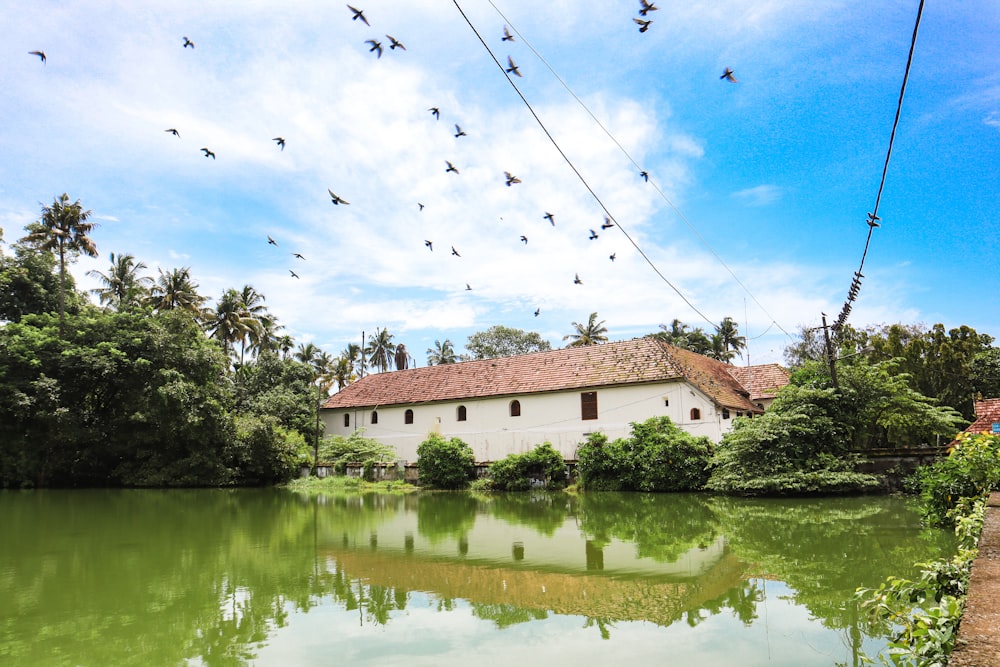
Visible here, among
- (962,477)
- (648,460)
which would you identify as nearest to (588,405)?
(648,460)

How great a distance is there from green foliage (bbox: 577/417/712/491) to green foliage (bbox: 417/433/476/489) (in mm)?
4808

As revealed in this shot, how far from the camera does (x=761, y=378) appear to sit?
2858 cm

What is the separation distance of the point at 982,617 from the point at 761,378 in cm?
2735

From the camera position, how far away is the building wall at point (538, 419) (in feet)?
76.0

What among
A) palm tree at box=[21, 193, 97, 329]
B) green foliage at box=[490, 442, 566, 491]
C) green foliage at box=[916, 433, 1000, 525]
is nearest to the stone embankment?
green foliage at box=[916, 433, 1000, 525]

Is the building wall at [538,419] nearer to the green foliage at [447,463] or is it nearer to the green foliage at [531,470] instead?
the green foliage at [531,470]

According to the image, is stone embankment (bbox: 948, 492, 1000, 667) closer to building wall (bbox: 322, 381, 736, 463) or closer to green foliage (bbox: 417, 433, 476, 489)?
building wall (bbox: 322, 381, 736, 463)

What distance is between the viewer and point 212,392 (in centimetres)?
2658

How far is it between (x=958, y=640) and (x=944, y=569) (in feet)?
7.36

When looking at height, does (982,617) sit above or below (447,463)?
above

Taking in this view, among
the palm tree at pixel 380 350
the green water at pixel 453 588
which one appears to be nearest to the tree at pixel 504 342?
the palm tree at pixel 380 350

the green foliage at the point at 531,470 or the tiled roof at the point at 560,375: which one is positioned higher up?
the tiled roof at the point at 560,375

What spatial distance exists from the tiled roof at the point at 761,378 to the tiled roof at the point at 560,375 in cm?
79

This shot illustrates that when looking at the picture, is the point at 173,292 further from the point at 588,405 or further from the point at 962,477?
the point at 962,477
